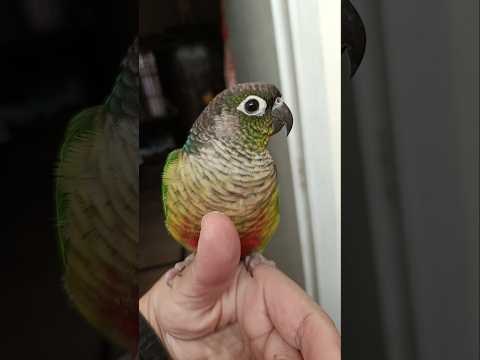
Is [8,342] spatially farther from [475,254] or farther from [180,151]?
[475,254]

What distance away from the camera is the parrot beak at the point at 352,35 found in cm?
44

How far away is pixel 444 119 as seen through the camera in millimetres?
417

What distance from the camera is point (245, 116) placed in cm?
45

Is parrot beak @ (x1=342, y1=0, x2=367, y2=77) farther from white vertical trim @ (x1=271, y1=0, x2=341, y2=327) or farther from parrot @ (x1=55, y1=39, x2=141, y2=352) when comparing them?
parrot @ (x1=55, y1=39, x2=141, y2=352)

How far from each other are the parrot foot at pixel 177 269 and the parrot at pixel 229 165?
0.01 m

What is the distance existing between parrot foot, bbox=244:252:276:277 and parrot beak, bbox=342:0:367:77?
0.21 metres

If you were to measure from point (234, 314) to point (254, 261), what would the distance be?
6 centimetres

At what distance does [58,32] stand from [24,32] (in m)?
0.03

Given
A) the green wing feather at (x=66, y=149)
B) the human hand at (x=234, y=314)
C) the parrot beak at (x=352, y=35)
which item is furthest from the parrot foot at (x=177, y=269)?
the parrot beak at (x=352, y=35)

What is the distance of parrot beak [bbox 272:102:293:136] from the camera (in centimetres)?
46

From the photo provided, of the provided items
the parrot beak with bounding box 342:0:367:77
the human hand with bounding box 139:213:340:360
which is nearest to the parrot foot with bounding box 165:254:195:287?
the human hand with bounding box 139:213:340:360

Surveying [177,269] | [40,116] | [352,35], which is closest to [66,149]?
[40,116]

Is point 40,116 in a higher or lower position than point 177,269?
higher

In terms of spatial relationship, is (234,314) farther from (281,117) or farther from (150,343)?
(281,117)
